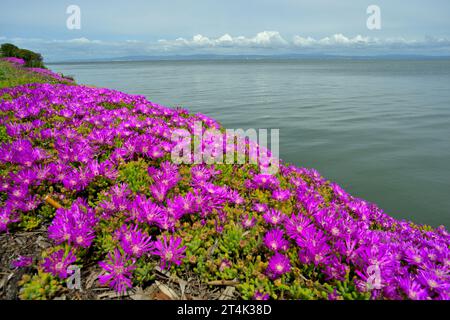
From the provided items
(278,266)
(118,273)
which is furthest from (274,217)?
(118,273)

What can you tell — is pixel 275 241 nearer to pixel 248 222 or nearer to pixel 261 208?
pixel 248 222

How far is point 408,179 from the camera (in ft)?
31.9

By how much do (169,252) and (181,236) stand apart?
0.25 meters

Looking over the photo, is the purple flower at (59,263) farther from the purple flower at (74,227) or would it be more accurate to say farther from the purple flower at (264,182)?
the purple flower at (264,182)

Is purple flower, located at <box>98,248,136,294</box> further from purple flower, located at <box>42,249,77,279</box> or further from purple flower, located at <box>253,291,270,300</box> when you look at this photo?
purple flower, located at <box>253,291,270,300</box>

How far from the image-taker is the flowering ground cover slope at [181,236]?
2.10m

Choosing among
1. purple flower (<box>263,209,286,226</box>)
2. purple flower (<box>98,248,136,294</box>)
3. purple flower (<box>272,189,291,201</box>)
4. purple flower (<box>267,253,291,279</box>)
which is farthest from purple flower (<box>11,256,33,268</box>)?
purple flower (<box>272,189,291,201</box>)

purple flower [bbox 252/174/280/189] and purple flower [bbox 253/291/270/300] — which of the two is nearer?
purple flower [bbox 253/291/270/300]

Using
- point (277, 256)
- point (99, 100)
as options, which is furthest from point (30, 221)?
point (99, 100)

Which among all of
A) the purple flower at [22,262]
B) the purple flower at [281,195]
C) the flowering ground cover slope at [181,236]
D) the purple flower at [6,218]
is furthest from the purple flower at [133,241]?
the purple flower at [281,195]

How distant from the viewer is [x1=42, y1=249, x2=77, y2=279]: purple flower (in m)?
2.04

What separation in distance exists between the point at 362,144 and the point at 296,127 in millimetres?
4580

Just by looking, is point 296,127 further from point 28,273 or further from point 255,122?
point 28,273

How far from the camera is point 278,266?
7.23ft
